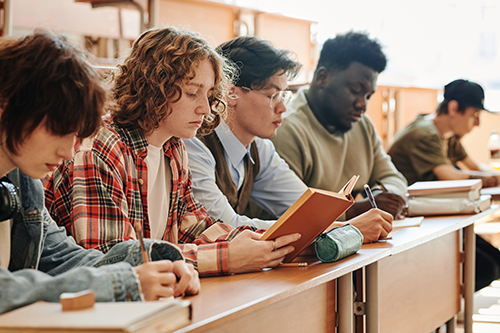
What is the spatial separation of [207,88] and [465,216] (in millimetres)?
1315

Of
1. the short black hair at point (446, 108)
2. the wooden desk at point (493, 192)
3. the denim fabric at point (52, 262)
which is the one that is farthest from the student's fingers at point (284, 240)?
the short black hair at point (446, 108)

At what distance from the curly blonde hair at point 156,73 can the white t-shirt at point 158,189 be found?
8 centimetres

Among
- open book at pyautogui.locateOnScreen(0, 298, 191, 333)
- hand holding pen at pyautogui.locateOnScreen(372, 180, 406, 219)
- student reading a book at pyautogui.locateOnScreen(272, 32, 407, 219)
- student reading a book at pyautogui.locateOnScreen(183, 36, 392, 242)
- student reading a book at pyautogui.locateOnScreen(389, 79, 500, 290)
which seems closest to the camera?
open book at pyautogui.locateOnScreen(0, 298, 191, 333)

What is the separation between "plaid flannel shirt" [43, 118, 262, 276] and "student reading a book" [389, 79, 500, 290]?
6.22 feet

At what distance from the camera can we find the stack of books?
2094 millimetres

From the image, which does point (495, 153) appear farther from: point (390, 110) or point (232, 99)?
point (232, 99)

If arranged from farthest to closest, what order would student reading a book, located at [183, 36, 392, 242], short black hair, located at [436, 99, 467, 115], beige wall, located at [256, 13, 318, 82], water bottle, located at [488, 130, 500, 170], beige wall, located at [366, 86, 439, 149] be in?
beige wall, located at [366, 86, 439, 149] → water bottle, located at [488, 130, 500, 170] → short black hair, located at [436, 99, 467, 115] → beige wall, located at [256, 13, 318, 82] → student reading a book, located at [183, 36, 392, 242]

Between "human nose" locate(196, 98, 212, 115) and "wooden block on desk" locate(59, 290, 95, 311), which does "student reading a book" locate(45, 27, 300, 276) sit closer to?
"human nose" locate(196, 98, 212, 115)

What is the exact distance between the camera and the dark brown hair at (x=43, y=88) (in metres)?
0.76

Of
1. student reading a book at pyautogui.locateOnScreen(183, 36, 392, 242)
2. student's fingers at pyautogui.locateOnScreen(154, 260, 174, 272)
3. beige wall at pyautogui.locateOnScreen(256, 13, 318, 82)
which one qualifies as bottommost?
student's fingers at pyautogui.locateOnScreen(154, 260, 174, 272)

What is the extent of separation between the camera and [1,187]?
0.85m

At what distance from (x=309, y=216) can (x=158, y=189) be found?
43 cm

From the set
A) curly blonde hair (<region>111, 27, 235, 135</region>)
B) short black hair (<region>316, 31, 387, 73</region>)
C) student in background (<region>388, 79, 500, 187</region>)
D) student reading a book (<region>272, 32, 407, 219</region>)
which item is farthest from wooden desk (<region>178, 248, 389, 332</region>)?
student in background (<region>388, 79, 500, 187</region>)

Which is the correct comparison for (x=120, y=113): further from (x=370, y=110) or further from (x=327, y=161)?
(x=370, y=110)
